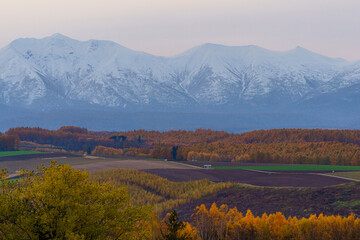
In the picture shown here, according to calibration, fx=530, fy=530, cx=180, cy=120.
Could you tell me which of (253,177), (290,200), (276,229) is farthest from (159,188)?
(276,229)

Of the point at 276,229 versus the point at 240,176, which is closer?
the point at 276,229

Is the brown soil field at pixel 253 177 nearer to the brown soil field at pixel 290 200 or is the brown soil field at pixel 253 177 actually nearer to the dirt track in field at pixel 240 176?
the dirt track in field at pixel 240 176

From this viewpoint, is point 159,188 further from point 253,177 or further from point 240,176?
point 253,177

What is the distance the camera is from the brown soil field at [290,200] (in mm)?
72125

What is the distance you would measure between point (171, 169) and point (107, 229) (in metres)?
94.2

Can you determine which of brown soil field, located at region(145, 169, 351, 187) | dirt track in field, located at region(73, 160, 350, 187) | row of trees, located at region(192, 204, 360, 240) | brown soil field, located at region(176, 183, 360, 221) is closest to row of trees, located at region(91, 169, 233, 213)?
brown soil field, located at region(176, 183, 360, 221)

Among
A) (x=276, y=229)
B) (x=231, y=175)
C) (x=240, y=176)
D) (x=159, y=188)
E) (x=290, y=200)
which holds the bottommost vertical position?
(x=276, y=229)

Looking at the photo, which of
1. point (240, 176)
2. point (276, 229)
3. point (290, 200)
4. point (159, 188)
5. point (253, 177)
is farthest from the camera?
point (240, 176)

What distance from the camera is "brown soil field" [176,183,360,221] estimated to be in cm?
7212

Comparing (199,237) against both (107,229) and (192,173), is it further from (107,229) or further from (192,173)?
(192,173)

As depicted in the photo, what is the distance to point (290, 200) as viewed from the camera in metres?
80.2

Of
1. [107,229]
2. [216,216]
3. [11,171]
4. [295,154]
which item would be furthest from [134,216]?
[295,154]

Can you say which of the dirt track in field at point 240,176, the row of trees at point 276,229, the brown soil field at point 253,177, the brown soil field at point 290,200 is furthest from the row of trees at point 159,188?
the row of trees at point 276,229

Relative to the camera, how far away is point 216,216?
5250 centimetres
